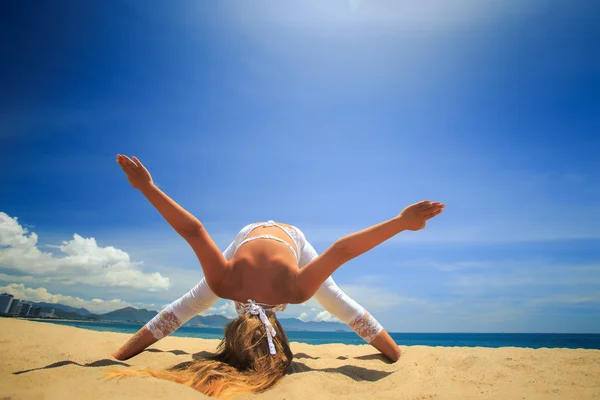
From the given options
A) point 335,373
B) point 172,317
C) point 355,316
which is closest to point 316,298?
point 355,316

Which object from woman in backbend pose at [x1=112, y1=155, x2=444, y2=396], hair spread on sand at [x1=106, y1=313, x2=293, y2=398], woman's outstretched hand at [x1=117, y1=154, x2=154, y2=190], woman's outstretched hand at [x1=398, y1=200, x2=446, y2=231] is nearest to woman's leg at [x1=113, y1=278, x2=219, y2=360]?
woman in backbend pose at [x1=112, y1=155, x2=444, y2=396]

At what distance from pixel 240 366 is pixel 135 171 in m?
2.14

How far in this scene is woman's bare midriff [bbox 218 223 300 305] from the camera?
3.65 meters

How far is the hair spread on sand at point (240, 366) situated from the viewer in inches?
112

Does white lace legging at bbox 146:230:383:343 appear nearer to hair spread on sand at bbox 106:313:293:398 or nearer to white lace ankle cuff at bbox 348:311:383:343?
white lace ankle cuff at bbox 348:311:383:343

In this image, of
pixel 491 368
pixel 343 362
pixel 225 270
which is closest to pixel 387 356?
pixel 343 362

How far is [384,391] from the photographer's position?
302 centimetres

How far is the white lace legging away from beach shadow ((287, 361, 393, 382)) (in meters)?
0.62

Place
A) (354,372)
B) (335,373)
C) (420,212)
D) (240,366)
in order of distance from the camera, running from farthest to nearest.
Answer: (354,372) → (335,373) → (420,212) → (240,366)

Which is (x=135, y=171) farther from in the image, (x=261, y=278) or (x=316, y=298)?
(x=316, y=298)

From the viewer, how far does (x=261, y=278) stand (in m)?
3.66

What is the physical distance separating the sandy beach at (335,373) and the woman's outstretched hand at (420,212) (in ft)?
4.76

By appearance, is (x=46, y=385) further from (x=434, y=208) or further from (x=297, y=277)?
(x=434, y=208)

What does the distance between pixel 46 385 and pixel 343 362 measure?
3237 millimetres
